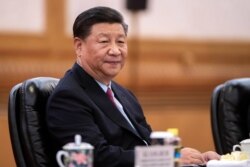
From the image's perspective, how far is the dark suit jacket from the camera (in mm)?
2494

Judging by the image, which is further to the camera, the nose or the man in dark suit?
the nose

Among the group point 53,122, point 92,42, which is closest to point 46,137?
point 53,122

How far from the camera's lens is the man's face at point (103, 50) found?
8.92ft

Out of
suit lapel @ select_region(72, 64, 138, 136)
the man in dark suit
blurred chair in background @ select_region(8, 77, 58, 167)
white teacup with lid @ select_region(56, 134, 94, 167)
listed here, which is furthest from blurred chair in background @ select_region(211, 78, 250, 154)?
white teacup with lid @ select_region(56, 134, 94, 167)

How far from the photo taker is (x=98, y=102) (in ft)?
8.84

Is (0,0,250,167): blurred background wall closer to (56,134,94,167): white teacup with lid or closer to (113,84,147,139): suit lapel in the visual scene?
(113,84,147,139): suit lapel

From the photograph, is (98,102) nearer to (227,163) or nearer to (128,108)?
(128,108)

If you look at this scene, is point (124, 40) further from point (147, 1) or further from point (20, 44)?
point (147, 1)

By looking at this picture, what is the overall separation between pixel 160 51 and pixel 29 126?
13.0 ft

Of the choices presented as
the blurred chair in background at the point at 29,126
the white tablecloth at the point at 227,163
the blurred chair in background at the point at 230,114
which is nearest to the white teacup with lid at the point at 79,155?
the white tablecloth at the point at 227,163

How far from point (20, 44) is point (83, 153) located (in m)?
3.91

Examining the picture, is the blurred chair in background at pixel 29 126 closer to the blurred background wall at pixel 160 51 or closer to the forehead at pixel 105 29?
the forehead at pixel 105 29

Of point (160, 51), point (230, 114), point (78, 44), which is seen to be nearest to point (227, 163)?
point (78, 44)

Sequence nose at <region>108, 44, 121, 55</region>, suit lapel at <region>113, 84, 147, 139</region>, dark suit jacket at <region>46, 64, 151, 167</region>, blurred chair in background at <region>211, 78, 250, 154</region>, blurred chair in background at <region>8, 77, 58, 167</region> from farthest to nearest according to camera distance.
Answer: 1. blurred chair in background at <region>211, 78, 250, 154</region>
2. suit lapel at <region>113, 84, 147, 139</region>
3. nose at <region>108, 44, 121, 55</region>
4. blurred chair in background at <region>8, 77, 58, 167</region>
5. dark suit jacket at <region>46, 64, 151, 167</region>
